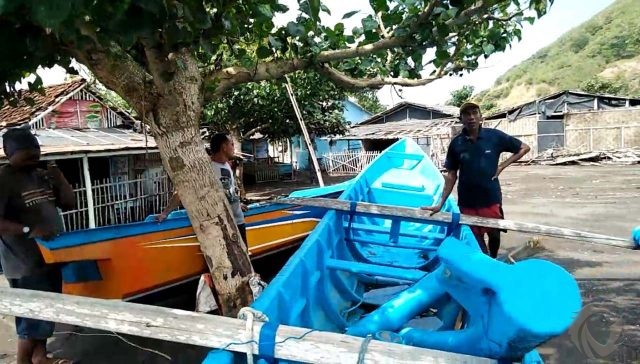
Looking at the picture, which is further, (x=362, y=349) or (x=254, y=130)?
(x=254, y=130)

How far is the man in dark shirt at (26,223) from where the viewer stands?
329cm

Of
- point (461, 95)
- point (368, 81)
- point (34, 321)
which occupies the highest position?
point (461, 95)

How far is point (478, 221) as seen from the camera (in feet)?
13.7

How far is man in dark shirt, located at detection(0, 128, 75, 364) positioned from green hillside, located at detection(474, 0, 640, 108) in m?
47.0

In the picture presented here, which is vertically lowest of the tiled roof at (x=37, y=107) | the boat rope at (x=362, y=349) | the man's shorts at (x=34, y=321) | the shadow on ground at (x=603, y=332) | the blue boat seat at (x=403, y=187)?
the shadow on ground at (x=603, y=332)

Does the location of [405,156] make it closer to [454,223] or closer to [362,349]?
[454,223]

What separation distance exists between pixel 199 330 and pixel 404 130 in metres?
25.0

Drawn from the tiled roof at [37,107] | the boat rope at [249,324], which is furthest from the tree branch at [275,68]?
the tiled roof at [37,107]

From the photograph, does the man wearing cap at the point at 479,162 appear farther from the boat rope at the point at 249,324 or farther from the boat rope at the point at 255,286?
the boat rope at the point at 249,324

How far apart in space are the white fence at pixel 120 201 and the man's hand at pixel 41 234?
6.23m

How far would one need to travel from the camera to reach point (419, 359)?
1.69 m

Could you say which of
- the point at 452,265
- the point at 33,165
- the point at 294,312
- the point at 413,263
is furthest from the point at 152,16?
the point at 413,263

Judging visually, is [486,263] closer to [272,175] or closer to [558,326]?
[558,326]

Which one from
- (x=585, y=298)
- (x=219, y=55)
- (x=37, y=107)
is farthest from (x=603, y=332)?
(x=37, y=107)
